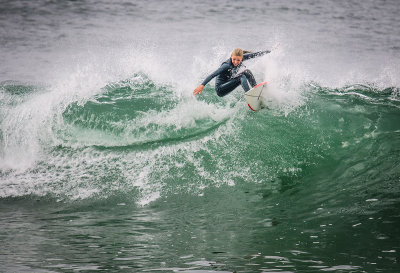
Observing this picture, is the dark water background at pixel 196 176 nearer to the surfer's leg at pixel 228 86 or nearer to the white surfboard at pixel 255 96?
the white surfboard at pixel 255 96

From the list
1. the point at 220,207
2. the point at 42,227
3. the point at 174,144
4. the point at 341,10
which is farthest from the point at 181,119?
the point at 341,10

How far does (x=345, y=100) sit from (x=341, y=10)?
23409mm

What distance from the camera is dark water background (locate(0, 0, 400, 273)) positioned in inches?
227

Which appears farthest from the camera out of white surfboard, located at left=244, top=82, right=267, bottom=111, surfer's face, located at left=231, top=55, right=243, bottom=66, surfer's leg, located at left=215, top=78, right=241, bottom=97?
surfer's leg, located at left=215, top=78, right=241, bottom=97

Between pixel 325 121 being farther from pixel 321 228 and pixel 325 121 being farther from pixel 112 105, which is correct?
pixel 112 105

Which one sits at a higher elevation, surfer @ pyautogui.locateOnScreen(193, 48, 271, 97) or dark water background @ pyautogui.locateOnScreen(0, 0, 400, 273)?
surfer @ pyautogui.locateOnScreen(193, 48, 271, 97)

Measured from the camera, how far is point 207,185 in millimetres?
8289

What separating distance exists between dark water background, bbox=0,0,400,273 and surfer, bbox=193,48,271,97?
615 mm

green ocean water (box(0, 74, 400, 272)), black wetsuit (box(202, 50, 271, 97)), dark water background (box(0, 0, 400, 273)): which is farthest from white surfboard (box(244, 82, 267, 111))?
green ocean water (box(0, 74, 400, 272))

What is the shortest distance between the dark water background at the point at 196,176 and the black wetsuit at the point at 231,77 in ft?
1.97

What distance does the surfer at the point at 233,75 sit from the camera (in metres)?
8.62

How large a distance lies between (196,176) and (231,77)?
210cm

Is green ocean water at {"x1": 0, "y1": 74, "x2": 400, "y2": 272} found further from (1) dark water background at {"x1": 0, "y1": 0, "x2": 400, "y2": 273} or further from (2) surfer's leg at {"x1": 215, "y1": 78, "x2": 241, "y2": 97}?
(2) surfer's leg at {"x1": 215, "y1": 78, "x2": 241, "y2": 97}

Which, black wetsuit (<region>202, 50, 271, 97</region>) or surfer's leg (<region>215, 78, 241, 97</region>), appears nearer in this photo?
black wetsuit (<region>202, 50, 271, 97</region>)
